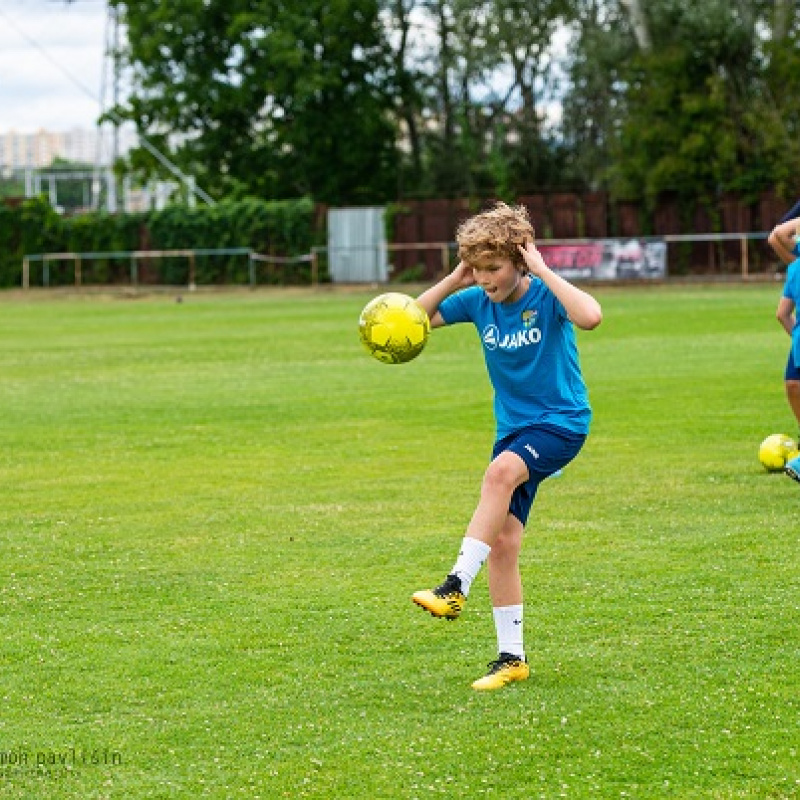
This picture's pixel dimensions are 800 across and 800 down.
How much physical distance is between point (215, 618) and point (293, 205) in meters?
51.9

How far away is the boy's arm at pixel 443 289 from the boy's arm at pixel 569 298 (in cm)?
36

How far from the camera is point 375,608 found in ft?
27.9

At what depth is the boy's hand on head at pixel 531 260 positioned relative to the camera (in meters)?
7.10

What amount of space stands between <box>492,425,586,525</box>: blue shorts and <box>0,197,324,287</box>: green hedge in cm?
5208

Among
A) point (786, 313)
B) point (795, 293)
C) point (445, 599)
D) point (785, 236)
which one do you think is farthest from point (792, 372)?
point (445, 599)

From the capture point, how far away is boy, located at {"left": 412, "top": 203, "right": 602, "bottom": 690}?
710 cm

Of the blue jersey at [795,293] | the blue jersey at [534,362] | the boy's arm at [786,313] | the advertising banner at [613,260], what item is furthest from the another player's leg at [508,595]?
the advertising banner at [613,260]

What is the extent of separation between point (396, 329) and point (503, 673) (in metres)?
1.67

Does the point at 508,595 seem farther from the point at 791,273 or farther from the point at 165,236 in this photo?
the point at 165,236

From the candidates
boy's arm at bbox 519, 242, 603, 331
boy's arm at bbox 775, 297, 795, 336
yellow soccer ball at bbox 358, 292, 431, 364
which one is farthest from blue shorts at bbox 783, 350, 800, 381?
boy's arm at bbox 519, 242, 603, 331

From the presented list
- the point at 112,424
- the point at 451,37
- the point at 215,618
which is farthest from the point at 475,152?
the point at 215,618

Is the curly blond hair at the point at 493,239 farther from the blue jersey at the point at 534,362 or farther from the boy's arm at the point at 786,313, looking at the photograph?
the boy's arm at the point at 786,313

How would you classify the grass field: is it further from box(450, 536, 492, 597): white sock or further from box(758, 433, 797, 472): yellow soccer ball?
box(450, 536, 492, 597): white sock

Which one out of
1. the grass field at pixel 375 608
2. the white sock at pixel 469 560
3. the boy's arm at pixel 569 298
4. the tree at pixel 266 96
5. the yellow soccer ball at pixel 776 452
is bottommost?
the grass field at pixel 375 608
